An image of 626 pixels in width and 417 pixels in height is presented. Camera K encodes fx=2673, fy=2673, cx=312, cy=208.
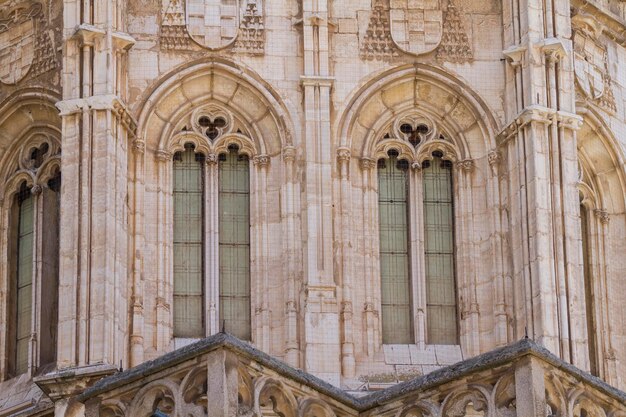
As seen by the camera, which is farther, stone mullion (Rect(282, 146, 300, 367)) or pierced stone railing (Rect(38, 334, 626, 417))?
stone mullion (Rect(282, 146, 300, 367))

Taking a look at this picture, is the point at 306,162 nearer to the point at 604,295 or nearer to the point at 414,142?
the point at 414,142

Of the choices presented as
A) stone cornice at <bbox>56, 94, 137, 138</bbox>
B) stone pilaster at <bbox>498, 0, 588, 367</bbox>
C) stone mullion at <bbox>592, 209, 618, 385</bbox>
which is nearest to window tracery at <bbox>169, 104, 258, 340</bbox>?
stone cornice at <bbox>56, 94, 137, 138</bbox>

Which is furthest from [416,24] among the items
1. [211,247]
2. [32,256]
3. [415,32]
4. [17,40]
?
[32,256]

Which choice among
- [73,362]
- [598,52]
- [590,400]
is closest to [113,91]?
[73,362]

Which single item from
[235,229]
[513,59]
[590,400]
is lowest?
[590,400]

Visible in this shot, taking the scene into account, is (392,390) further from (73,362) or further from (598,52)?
(598,52)

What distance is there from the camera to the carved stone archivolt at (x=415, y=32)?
43.3 metres

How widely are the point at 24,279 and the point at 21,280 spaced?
0.06 m

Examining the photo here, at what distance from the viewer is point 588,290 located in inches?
1758

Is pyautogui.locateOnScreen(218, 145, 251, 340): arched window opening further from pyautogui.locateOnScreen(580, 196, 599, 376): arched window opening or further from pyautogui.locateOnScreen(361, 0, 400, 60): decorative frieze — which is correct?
pyautogui.locateOnScreen(580, 196, 599, 376): arched window opening

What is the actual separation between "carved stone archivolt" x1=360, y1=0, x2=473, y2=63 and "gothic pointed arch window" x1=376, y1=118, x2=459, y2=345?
3.84 ft

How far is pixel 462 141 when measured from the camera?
142ft

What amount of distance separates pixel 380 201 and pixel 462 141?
168 centimetres

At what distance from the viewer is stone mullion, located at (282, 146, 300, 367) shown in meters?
41.2
